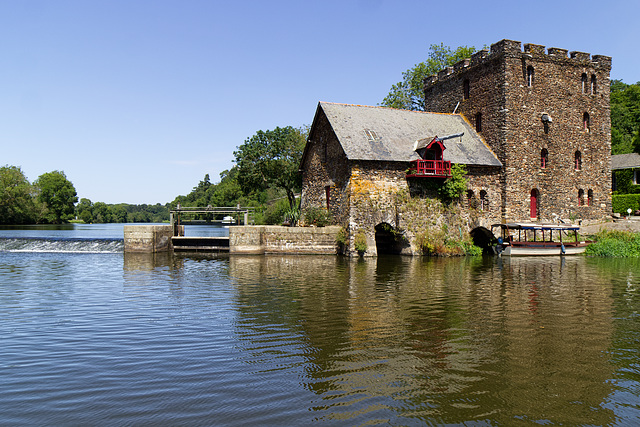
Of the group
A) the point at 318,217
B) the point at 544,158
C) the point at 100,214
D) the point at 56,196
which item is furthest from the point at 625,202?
the point at 100,214

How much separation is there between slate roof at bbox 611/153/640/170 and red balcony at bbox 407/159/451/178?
23.1m

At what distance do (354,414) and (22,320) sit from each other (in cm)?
829

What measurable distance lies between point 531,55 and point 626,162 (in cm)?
1888

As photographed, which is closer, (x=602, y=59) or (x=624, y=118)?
(x=602, y=59)

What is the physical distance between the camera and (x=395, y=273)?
60.2 ft

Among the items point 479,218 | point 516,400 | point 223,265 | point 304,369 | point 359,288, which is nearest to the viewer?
point 516,400

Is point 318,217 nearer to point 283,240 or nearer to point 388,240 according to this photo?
point 283,240

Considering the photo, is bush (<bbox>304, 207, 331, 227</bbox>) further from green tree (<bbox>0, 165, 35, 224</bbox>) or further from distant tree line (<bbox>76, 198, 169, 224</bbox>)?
distant tree line (<bbox>76, 198, 169, 224</bbox>)

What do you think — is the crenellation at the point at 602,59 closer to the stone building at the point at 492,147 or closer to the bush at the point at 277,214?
the stone building at the point at 492,147

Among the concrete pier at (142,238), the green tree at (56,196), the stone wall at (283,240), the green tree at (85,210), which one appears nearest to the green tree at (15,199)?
the green tree at (56,196)

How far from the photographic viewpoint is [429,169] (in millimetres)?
25844

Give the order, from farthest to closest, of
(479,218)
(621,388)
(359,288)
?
(479,218) < (359,288) < (621,388)

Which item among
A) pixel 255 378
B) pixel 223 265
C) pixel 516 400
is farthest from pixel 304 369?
pixel 223 265

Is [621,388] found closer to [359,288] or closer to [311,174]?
[359,288]
